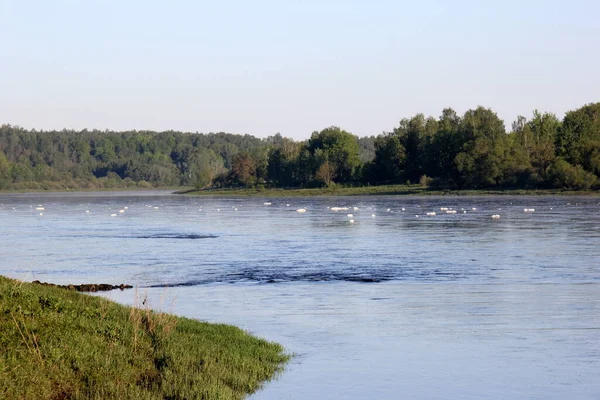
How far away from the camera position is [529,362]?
1930cm

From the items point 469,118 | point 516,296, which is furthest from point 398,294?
point 469,118

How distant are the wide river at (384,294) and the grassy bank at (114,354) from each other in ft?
3.50

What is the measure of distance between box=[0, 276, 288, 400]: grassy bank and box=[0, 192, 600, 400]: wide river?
1065mm

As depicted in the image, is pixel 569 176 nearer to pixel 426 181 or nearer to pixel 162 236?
pixel 426 181

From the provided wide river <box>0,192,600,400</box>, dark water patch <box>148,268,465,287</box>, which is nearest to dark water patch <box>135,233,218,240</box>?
wide river <box>0,192,600,400</box>

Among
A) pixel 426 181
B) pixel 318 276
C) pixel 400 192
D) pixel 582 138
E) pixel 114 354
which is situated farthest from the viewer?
pixel 426 181

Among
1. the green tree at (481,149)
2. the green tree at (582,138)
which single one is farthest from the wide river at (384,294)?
the green tree at (481,149)

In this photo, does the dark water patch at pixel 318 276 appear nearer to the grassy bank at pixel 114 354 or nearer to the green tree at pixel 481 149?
the grassy bank at pixel 114 354

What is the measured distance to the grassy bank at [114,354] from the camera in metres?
15.3

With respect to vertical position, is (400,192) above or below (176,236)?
above

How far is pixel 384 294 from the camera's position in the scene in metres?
30.4

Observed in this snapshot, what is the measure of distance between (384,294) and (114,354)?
14762 mm

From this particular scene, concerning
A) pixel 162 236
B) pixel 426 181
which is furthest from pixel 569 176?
pixel 162 236

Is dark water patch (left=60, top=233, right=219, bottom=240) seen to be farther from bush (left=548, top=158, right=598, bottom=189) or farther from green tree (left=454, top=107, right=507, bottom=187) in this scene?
green tree (left=454, top=107, right=507, bottom=187)
